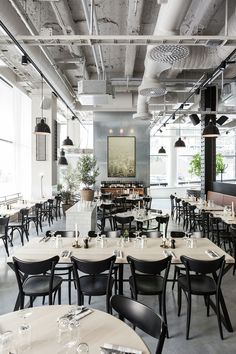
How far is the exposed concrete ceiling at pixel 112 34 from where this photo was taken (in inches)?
150

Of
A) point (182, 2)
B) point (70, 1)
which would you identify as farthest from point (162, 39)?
point (70, 1)

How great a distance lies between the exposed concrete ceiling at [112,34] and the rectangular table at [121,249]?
266cm

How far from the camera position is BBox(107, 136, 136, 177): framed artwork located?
42.1 ft

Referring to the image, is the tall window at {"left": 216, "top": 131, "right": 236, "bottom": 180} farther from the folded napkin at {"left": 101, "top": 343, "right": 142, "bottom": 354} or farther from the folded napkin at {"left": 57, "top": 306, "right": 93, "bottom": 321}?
the folded napkin at {"left": 101, "top": 343, "right": 142, "bottom": 354}

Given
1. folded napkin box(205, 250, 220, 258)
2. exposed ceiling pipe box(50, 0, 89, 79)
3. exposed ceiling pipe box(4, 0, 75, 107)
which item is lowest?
folded napkin box(205, 250, 220, 258)

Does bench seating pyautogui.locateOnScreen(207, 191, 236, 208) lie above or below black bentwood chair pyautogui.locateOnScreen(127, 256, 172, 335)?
above

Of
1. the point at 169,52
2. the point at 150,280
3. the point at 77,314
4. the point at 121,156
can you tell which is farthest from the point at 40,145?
the point at 77,314

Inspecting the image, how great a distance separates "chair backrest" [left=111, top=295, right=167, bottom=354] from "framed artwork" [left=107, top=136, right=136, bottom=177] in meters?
10.7

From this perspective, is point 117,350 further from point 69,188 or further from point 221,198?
point 69,188

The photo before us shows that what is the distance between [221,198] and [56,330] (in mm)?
7588

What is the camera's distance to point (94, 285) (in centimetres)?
325

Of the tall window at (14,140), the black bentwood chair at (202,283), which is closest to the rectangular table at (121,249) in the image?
the black bentwood chair at (202,283)

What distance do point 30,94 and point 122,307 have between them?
392 inches

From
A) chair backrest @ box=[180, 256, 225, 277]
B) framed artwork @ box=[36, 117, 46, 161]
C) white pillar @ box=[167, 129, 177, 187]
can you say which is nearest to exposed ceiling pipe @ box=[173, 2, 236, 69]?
chair backrest @ box=[180, 256, 225, 277]
